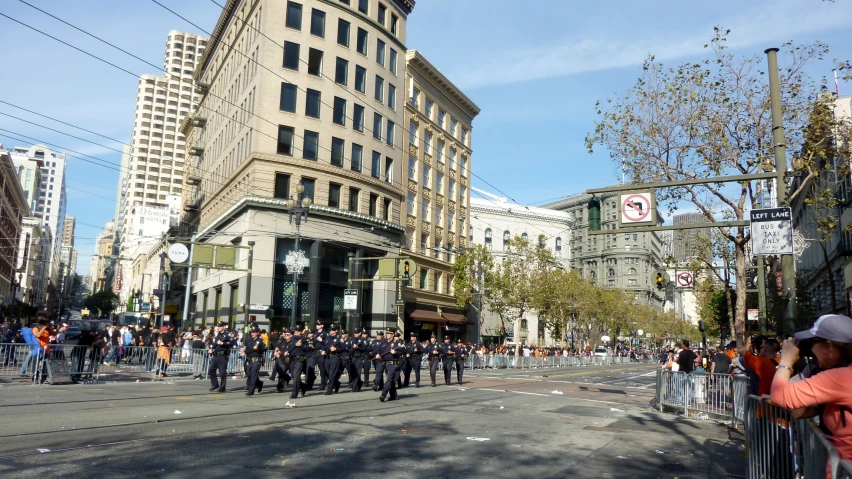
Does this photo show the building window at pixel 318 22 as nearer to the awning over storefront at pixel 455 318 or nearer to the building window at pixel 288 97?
the building window at pixel 288 97

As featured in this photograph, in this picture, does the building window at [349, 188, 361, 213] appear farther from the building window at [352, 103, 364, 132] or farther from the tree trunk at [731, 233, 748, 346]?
the tree trunk at [731, 233, 748, 346]

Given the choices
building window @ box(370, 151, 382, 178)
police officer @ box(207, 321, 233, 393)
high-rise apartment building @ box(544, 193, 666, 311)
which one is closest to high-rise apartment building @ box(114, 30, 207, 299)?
high-rise apartment building @ box(544, 193, 666, 311)

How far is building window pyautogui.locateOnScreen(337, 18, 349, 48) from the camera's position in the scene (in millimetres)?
43094

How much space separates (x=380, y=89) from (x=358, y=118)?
3.63 m

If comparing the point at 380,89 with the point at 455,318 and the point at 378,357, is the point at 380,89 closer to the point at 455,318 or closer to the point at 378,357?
the point at 455,318

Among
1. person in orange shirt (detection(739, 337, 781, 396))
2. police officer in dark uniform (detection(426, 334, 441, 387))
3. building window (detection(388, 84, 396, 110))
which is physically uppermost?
building window (detection(388, 84, 396, 110))

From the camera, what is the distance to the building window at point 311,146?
40938 mm

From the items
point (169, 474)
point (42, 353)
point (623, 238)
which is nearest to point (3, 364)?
point (42, 353)

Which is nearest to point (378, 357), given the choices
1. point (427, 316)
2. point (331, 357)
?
point (331, 357)

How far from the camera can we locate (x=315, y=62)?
137 ft

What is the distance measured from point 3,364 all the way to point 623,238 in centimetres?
10910

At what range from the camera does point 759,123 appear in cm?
2031

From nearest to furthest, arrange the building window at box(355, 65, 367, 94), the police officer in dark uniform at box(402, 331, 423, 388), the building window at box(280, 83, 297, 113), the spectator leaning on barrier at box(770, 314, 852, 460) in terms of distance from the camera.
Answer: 1. the spectator leaning on barrier at box(770, 314, 852, 460)
2. the police officer in dark uniform at box(402, 331, 423, 388)
3. the building window at box(280, 83, 297, 113)
4. the building window at box(355, 65, 367, 94)

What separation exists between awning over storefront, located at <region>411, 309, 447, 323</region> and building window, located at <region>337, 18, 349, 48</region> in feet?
65.9
